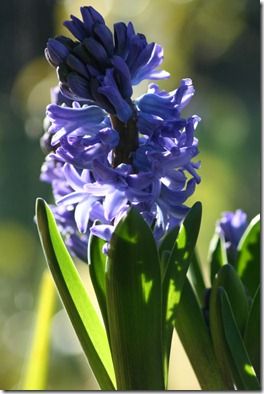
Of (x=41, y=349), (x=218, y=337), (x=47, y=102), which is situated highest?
(x=47, y=102)

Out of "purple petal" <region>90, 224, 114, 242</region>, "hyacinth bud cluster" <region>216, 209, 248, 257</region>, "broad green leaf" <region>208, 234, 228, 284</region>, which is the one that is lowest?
"broad green leaf" <region>208, 234, 228, 284</region>

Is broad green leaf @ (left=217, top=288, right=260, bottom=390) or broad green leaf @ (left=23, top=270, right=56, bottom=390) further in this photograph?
broad green leaf @ (left=23, top=270, right=56, bottom=390)

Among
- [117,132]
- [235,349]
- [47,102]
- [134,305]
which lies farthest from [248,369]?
[47,102]

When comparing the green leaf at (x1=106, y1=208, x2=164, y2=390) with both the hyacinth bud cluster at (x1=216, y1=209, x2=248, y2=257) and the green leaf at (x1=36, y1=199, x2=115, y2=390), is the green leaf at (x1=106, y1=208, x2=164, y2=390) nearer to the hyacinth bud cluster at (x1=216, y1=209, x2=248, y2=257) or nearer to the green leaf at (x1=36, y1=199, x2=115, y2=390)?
the green leaf at (x1=36, y1=199, x2=115, y2=390)

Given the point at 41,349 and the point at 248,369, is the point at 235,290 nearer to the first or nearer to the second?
the point at 248,369

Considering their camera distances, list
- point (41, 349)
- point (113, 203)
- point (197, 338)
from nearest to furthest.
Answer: point (113, 203), point (197, 338), point (41, 349)

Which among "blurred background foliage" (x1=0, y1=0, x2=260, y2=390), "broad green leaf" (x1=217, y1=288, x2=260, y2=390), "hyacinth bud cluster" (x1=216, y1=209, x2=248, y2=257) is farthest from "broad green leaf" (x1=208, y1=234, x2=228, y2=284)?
"blurred background foliage" (x1=0, y1=0, x2=260, y2=390)

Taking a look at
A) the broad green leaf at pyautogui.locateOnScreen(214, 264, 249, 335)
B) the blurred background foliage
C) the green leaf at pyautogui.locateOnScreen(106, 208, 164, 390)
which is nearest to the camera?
the green leaf at pyautogui.locateOnScreen(106, 208, 164, 390)
